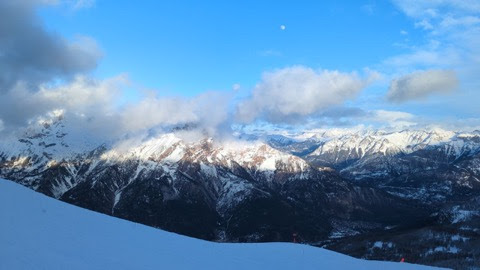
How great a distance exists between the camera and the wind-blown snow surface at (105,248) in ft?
52.0

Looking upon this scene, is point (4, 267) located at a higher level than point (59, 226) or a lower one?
lower

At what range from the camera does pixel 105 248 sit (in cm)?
1808

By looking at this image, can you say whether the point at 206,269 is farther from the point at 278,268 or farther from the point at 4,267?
the point at 4,267

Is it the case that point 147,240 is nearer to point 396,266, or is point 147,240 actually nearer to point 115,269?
point 115,269

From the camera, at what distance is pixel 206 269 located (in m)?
19.0

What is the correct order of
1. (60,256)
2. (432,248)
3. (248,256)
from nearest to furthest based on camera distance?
1. (60,256)
2. (248,256)
3. (432,248)

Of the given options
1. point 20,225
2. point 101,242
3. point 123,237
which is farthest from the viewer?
point 123,237

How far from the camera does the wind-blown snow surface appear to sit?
52.0 feet

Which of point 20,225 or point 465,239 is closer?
point 20,225

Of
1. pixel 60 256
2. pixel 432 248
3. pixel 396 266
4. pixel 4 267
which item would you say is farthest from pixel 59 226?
pixel 432 248

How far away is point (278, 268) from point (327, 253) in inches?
185

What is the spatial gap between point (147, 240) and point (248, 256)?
5265 mm

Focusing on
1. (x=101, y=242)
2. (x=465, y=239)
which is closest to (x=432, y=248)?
(x=465, y=239)

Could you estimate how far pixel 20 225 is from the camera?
17250mm
